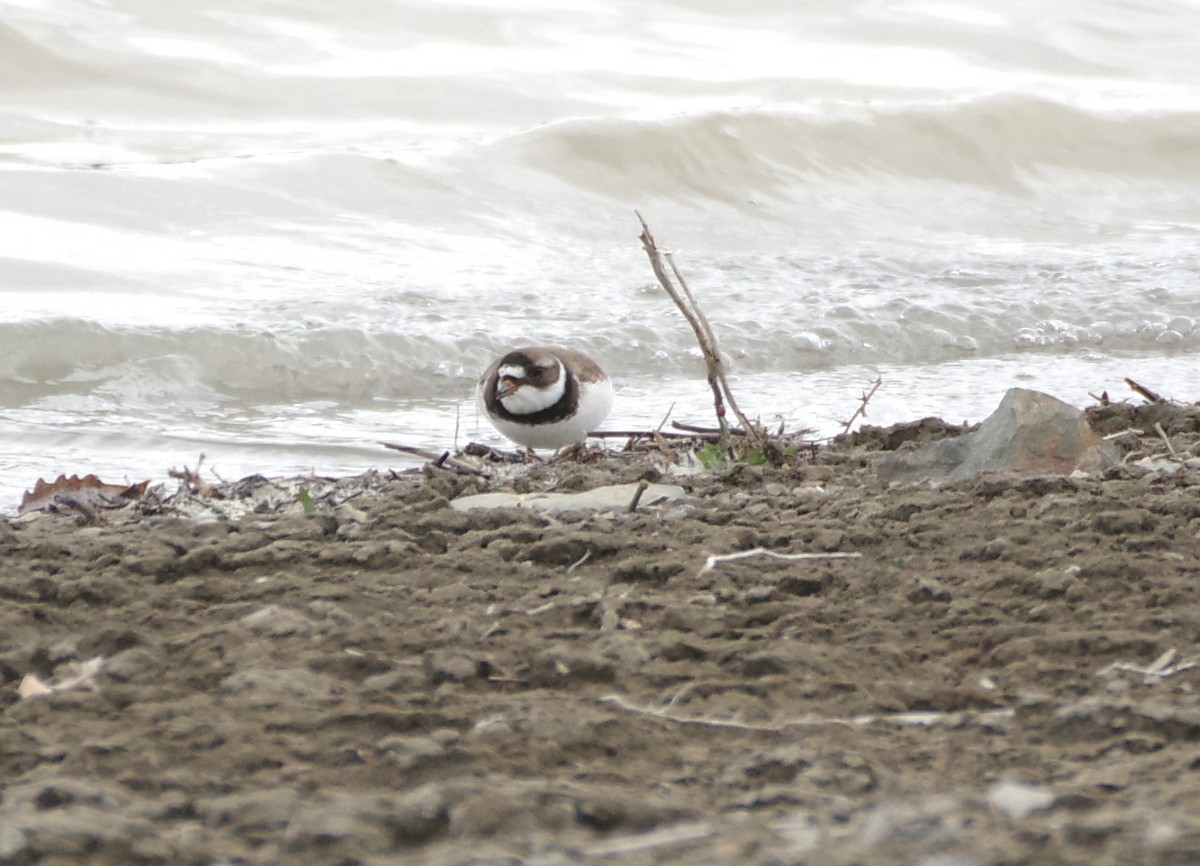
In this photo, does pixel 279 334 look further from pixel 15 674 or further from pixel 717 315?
pixel 15 674

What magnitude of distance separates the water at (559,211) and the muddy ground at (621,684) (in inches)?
93.5

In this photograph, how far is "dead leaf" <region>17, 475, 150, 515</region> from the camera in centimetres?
377

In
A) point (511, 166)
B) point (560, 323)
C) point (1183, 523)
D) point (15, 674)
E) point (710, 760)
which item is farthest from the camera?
point (511, 166)

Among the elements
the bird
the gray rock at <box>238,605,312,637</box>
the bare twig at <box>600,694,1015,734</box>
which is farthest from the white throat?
the bare twig at <box>600,694,1015,734</box>

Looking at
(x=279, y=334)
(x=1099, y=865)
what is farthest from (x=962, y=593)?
(x=279, y=334)

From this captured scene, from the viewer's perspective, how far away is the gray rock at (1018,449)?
3.30 meters

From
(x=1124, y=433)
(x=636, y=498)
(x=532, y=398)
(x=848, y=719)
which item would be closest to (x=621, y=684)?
(x=848, y=719)

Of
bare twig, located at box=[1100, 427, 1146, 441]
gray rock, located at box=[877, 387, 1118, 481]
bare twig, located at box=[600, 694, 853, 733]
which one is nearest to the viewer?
bare twig, located at box=[600, 694, 853, 733]

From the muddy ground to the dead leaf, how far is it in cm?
81

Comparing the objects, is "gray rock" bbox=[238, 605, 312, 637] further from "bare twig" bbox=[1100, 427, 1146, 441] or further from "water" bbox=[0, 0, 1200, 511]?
"water" bbox=[0, 0, 1200, 511]

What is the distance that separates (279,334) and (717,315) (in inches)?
91.5

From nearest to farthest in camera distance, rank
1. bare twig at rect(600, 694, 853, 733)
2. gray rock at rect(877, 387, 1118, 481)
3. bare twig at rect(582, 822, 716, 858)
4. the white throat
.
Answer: bare twig at rect(582, 822, 716, 858)
bare twig at rect(600, 694, 853, 733)
gray rock at rect(877, 387, 1118, 481)
the white throat

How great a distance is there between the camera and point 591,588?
244 centimetres

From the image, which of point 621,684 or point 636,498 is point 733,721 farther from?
point 636,498
